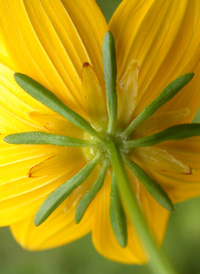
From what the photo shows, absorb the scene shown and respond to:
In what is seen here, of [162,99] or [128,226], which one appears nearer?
[162,99]

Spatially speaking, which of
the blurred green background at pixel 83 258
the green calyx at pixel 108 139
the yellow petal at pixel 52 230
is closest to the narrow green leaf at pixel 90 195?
the green calyx at pixel 108 139

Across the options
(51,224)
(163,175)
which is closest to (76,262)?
(51,224)

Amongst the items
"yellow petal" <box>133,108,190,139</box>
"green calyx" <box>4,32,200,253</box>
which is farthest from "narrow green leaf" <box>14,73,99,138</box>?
"yellow petal" <box>133,108,190,139</box>

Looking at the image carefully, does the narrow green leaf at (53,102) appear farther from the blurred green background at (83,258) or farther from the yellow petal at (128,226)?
the blurred green background at (83,258)

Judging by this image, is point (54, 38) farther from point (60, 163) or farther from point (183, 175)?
point (183, 175)

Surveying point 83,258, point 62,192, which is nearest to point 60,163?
point 62,192
